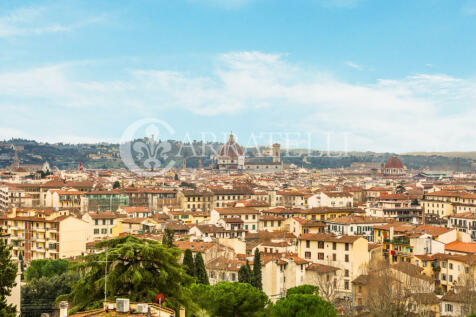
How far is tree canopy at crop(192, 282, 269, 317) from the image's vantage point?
23.0 metres

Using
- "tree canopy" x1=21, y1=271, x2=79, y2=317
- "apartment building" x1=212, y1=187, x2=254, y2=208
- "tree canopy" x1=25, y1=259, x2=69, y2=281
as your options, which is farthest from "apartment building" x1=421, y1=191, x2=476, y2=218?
"tree canopy" x1=21, y1=271, x2=79, y2=317

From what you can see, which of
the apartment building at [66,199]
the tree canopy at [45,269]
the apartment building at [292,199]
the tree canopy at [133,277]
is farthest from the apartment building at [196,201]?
the tree canopy at [133,277]

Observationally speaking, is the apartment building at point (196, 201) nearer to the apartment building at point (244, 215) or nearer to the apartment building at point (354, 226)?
the apartment building at point (244, 215)

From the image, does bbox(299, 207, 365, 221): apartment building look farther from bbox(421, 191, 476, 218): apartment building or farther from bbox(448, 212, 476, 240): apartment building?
bbox(421, 191, 476, 218): apartment building

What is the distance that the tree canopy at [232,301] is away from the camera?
2297 centimetres

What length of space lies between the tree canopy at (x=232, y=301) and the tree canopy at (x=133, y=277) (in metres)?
5.29

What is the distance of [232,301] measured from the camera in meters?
23.0

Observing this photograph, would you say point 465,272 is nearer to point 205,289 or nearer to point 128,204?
point 205,289

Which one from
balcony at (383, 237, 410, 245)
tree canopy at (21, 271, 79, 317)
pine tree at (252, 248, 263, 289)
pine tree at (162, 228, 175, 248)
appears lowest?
tree canopy at (21, 271, 79, 317)

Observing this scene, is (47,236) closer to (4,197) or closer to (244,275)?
(244,275)

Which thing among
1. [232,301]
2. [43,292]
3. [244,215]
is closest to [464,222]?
[244,215]

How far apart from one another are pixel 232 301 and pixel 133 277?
731cm

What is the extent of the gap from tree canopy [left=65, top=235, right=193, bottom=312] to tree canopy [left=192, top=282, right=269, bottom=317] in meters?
5.29

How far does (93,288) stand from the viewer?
55.5ft
